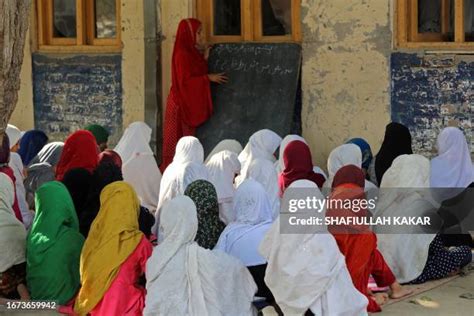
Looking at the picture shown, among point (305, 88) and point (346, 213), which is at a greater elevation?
point (305, 88)

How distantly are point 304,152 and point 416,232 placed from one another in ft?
3.54

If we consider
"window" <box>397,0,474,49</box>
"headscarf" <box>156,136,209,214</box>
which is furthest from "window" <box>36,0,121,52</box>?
"headscarf" <box>156,136,209,214</box>

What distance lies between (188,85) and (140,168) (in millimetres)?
1435

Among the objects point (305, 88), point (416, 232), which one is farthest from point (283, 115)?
point (416, 232)

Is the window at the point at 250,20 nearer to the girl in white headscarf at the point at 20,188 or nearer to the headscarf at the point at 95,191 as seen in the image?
the girl in white headscarf at the point at 20,188

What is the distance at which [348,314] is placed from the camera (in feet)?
18.1

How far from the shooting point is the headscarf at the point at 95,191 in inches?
252

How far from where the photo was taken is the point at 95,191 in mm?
6559

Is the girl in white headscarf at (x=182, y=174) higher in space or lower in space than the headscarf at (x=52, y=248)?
higher

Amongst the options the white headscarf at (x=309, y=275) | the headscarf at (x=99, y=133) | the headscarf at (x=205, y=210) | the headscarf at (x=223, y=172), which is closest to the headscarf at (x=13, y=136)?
the headscarf at (x=99, y=133)

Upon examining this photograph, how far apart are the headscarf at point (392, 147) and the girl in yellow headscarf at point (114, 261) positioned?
7.59 ft

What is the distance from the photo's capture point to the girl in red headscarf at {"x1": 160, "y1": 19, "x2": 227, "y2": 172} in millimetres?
9117

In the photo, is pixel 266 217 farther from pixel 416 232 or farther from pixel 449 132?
pixel 449 132

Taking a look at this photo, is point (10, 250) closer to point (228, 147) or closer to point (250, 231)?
point (250, 231)
